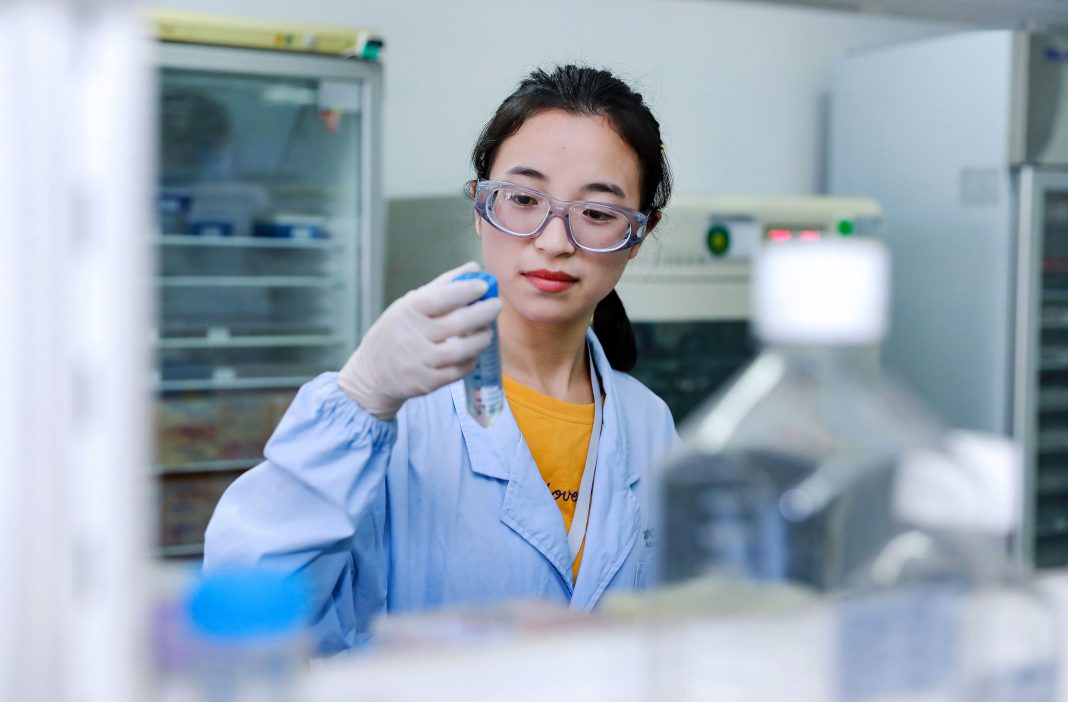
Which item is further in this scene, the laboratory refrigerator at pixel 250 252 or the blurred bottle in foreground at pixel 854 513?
the laboratory refrigerator at pixel 250 252

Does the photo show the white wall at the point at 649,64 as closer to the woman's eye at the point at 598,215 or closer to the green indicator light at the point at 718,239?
the green indicator light at the point at 718,239

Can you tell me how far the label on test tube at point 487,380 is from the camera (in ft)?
3.95

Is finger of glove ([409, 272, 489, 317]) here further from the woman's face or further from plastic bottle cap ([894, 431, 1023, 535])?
plastic bottle cap ([894, 431, 1023, 535])

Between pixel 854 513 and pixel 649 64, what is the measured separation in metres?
3.65

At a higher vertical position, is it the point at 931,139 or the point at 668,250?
the point at 931,139

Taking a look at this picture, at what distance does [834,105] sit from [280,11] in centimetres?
206

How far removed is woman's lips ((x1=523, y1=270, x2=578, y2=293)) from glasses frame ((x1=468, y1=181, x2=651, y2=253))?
47 mm

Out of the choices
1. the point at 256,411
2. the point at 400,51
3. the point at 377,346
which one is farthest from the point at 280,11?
the point at 377,346

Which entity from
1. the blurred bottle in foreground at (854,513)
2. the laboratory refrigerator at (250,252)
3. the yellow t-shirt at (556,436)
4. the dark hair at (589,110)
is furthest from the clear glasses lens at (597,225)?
the laboratory refrigerator at (250,252)

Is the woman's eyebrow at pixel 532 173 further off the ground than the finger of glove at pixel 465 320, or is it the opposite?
the woman's eyebrow at pixel 532 173

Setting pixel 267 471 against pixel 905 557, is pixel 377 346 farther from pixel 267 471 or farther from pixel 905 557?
pixel 905 557

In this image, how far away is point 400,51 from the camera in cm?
363

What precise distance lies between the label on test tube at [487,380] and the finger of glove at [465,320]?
0.02 metres

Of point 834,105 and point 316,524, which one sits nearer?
point 316,524
